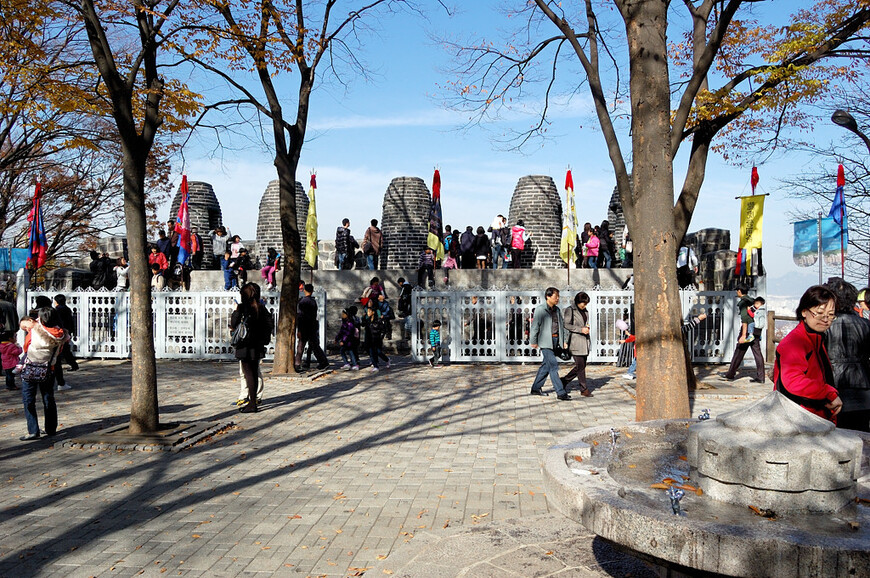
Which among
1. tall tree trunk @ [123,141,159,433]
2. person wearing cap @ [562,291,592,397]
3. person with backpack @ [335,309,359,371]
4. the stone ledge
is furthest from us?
person with backpack @ [335,309,359,371]

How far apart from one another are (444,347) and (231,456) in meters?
8.76

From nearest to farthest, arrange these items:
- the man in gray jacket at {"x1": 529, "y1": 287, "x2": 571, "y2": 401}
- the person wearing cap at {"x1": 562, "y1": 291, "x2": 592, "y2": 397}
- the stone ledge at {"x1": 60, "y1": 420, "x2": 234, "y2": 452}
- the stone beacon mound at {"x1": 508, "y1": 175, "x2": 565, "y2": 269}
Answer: the stone ledge at {"x1": 60, "y1": 420, "x2": 234, "y2": 452} → the man in gray jacket at {"x1": 529, "y1": 287, "x2": 571, "y2": 401} → the person wearing cap at {"x1": 562, "y1": 291, "x2": 592, "y2": 397} → the stone beacon mound at {"x1": 508, "y1": 175, "x2": 565, "y2": 269}

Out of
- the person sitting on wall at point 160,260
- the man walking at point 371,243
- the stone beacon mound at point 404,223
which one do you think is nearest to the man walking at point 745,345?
the man walking at point 371,243

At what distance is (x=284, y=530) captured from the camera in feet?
17.2

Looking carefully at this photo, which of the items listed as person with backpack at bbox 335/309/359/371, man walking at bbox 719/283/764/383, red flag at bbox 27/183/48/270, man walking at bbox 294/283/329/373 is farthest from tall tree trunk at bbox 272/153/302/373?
red flag at bbox 27/183/48/270

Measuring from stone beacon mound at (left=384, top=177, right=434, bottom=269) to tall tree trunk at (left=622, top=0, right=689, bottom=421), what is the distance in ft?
58.3

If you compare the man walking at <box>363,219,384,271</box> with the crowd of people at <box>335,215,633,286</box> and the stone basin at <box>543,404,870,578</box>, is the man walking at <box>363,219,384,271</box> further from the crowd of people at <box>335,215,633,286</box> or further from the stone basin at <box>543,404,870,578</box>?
the stone basin at <box>543,404,870,578</box>

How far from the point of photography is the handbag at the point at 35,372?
8242mm

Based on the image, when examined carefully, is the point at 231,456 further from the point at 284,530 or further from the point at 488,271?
the point at 488,271

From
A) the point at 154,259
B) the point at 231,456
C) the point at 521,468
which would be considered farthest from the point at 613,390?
the point at 154,259

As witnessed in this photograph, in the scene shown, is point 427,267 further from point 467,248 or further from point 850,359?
point 850,359

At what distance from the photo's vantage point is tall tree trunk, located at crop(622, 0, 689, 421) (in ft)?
24.0

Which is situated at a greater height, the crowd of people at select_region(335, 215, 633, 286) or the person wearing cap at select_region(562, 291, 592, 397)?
the crowd of people at select_region(335, 215, 633, 286)

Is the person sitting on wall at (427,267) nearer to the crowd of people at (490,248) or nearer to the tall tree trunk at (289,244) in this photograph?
the crowd of people at (490,248)
